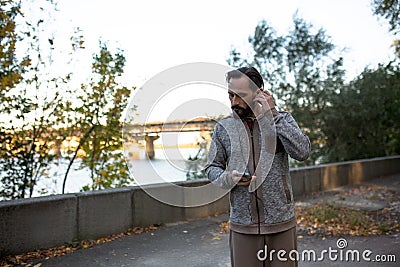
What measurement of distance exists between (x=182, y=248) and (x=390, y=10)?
732cm

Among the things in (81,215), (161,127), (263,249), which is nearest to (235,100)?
(263,249)

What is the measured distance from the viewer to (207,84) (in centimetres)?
267

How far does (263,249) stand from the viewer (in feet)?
6.75

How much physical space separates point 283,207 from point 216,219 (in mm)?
4437

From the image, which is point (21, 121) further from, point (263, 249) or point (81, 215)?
point (263, 249)

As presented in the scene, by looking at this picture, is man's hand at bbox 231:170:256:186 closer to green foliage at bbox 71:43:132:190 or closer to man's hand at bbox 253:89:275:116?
man's hand at bbox 253:89:275:116

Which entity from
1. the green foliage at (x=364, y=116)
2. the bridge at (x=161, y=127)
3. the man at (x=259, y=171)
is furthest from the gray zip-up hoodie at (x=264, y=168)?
the green foliage at (x=364, y=116)

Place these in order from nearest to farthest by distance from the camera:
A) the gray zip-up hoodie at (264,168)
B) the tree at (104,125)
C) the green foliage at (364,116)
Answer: the gray zip-up hoodie at (264,168)
the tree at (104,125)
the green foliage at (364,116)

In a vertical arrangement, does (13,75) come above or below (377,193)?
above

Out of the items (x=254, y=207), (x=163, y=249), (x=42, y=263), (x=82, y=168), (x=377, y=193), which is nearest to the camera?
(x=254, y=207)

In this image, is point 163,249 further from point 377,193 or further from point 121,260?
point 377,193

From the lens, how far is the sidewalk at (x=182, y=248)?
167 inches

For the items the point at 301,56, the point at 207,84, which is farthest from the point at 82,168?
the point at 301,56

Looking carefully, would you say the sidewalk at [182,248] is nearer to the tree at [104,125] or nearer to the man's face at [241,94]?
the tree at [104,125]
